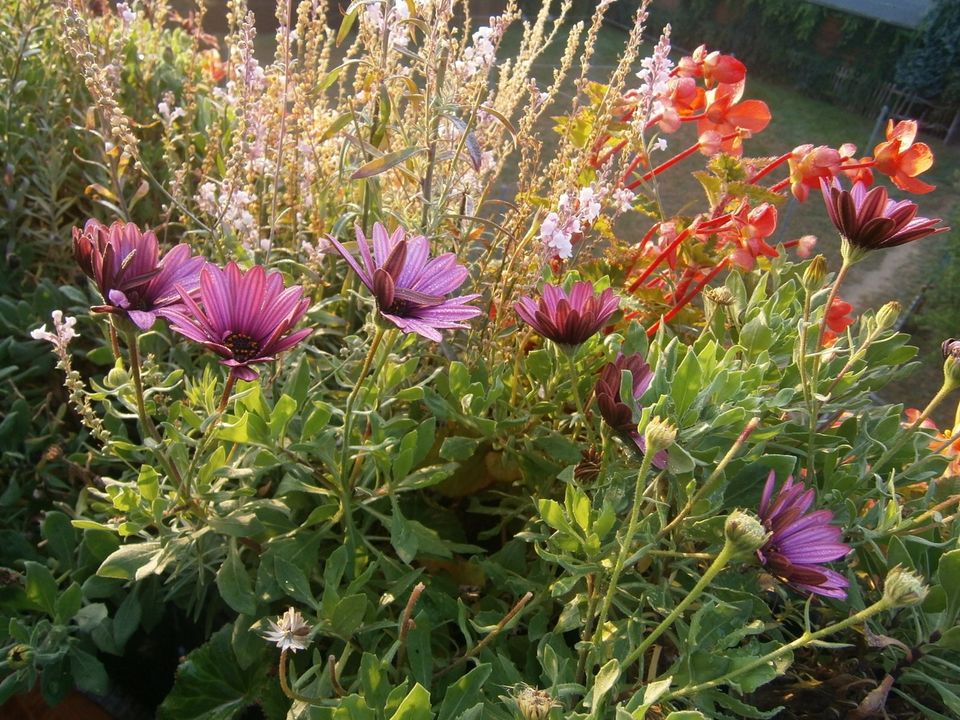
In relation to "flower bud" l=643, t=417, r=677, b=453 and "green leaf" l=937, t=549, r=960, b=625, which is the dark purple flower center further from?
"green leaf" l=937, t=549, r=960, b=625

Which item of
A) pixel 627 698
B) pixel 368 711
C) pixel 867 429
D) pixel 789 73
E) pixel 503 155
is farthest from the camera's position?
pixel 789 73

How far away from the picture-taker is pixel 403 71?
96cm

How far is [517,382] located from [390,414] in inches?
5.4

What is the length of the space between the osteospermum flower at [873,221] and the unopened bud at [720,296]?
14 cm

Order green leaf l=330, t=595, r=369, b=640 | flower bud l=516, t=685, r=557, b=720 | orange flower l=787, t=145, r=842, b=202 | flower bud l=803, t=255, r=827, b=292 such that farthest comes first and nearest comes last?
orange flower l=787, t=145, r=842, b=202
flower bud l=803, t=255, r=827, b=292
green leaf l=330, t=595, r=369, b=640
flower bud l=516, t=685, r=557, b=720

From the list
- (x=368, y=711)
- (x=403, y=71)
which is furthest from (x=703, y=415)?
(x=403, y=71)

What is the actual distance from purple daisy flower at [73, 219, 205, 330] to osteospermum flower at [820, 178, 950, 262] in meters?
0.49

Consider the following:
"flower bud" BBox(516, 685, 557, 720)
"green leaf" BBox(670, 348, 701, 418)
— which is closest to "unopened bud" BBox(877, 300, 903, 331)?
"green leaf" BBox(670, 348, 701, 418)

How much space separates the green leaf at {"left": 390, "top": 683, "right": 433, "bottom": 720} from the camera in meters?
0.48

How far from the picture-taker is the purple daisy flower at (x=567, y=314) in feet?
2.02

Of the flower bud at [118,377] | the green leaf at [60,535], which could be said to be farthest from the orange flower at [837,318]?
the green leaf at [60,535]

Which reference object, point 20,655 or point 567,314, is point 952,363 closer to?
point 567,314

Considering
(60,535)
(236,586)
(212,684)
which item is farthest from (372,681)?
(60,535)

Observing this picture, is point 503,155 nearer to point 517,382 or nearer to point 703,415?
point 517,382
